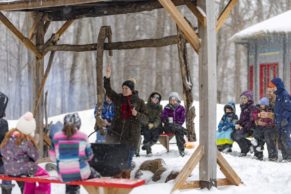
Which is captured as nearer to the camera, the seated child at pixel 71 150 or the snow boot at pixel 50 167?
the seated child at pixel 71 150

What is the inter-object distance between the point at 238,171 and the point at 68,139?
165 inches

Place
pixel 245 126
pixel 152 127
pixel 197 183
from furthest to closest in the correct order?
pixel 152 127 < pixel 245 126 < pixel 197 183

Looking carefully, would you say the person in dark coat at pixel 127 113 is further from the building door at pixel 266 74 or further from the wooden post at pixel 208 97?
the building door at pixel 266 74

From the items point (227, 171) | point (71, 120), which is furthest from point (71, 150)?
point (227, 171)

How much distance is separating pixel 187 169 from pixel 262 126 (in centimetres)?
384

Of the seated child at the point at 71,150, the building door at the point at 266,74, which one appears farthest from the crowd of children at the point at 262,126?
the seated child at the point at 71,150

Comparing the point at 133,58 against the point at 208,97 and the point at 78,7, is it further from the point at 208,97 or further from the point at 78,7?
the point at 208,97

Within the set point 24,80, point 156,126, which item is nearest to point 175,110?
point 156,126

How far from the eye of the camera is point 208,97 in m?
8.60

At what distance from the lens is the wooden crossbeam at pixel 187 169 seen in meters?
8.26

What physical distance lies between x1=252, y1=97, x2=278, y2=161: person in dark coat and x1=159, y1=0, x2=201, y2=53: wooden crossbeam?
3.64 metres

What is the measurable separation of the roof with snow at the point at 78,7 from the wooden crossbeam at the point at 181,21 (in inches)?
53.0

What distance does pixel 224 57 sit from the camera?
41844 millimetres

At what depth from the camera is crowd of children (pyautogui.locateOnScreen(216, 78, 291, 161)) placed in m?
11.4
